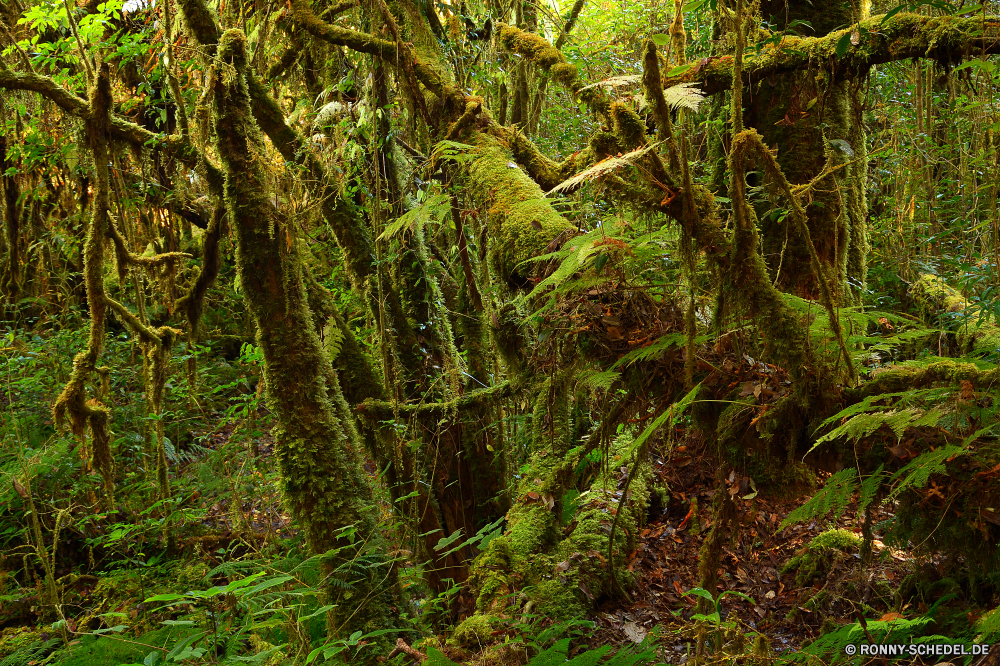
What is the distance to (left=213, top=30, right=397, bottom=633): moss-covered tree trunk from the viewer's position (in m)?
3.76

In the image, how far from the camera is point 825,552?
460 centimetres

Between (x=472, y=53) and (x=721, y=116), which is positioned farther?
(x=472, y=53)

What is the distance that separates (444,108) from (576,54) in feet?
18.0

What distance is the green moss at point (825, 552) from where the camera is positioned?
455 centimetres

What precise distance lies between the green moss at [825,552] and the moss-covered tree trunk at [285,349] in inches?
121

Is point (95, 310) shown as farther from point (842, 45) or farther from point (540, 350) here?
point (842, 45)

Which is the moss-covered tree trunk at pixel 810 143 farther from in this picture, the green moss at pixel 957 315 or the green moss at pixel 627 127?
the green moss at pixel 627 127

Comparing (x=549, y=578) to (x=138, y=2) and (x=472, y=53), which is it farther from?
(x=138, y=2)

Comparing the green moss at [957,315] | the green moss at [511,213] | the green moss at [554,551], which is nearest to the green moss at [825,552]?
the green moss at [554,551]

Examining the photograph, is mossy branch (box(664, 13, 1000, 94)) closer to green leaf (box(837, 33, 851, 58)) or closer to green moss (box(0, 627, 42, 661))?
green leaf (box(837, 33, 851, 58))

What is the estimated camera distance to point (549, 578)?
439 centimetres

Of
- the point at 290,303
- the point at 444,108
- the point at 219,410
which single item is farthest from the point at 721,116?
the point at 219,410

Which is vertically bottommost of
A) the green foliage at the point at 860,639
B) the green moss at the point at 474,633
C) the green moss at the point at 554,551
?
the green moss at the point at 554,551

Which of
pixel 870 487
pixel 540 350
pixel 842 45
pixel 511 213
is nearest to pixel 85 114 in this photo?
pixel 511 213
